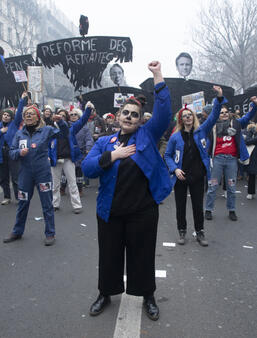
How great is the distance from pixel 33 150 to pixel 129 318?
2.67 m

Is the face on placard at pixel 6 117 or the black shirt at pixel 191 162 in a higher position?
the face on placard at pixel 6 117

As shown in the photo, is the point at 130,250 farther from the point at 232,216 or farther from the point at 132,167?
the point at 232,216

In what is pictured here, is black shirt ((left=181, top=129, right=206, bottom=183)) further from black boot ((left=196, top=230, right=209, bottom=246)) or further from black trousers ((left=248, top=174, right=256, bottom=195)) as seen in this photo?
black trousers ((left=248, top=174, right=256, bottom=195))

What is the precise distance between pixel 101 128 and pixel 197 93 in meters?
3.93

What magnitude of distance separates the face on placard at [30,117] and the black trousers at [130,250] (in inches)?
89.1

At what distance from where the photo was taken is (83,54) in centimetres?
889

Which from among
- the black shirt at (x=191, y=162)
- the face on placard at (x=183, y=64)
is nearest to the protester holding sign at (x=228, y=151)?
the black shirt at (x=191, y=162)

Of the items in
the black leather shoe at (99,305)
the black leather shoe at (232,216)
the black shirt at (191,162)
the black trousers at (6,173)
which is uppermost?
the black shirt at (191,162)

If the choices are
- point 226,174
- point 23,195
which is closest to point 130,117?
point 23,195

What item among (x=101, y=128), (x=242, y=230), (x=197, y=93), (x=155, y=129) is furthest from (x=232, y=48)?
(x=155, y=129)

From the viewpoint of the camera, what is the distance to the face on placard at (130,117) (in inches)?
98.8

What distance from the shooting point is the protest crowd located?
2.52 meters

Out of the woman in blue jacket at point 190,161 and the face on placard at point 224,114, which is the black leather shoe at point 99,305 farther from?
the face on placard at point 224,114

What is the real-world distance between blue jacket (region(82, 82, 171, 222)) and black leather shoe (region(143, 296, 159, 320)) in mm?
871
